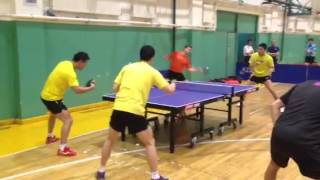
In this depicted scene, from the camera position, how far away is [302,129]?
287cm

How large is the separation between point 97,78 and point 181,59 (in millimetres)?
2133

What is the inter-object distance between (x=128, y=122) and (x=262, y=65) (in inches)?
227

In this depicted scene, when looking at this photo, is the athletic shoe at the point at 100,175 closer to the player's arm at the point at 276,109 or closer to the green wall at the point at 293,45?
the player's arm at the point at 276,109

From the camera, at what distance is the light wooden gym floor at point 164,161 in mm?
4879

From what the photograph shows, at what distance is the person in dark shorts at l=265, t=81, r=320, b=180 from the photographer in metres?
2.84

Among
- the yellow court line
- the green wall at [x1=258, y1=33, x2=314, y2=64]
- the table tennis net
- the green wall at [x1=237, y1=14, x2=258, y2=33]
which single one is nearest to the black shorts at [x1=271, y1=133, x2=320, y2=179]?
the table tennis net

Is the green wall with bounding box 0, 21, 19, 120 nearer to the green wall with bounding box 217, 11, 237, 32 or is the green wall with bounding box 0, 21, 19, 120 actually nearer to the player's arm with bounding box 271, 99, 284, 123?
the player's arm with bounding box 271, 99, 284, 123

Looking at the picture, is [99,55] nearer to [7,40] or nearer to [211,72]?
[7,40]

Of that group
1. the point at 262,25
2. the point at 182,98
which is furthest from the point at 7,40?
the point at 262,25

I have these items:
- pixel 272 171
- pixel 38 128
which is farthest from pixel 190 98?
pixel 38 128

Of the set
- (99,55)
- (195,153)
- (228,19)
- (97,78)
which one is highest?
(228,19)

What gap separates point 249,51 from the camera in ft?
48.0

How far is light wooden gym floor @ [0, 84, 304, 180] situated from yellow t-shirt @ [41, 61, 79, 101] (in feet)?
2.95

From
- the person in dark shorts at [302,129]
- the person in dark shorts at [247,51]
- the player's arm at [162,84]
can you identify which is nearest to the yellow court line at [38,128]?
the player's arm at [162,84]
